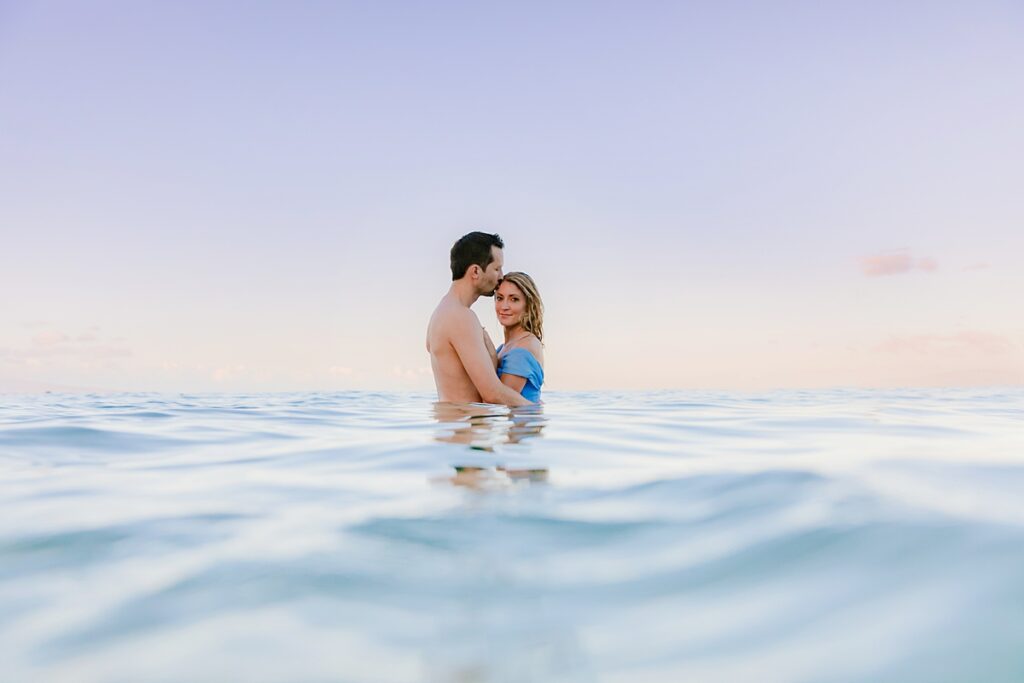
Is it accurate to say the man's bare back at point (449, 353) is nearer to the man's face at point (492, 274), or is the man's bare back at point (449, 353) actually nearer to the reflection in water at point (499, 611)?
the man's face at point (492, 274)

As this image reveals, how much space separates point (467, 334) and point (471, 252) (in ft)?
3.31

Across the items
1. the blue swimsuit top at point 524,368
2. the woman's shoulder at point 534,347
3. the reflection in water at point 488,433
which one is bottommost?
the reflection in water at point 488,433

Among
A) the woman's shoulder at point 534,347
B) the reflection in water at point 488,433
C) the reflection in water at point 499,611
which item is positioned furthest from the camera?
the woman's shoulder at point 534,347

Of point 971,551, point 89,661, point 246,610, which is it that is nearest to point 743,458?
point 971,551

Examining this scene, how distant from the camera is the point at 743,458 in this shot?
3.01m

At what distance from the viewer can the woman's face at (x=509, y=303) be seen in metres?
7.04

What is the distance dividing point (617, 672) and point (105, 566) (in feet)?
4.23

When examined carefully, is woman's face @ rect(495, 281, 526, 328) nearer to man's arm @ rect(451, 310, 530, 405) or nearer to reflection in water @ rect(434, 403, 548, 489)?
man's arm @ rect(451, 310, 530, 405)

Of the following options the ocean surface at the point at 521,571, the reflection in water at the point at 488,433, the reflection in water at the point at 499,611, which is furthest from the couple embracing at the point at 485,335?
the reflection in water at the point at 499,611

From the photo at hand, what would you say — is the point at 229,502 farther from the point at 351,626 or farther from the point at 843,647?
the point at 843,647

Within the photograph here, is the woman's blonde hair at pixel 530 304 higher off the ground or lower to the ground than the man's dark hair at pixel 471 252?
lower

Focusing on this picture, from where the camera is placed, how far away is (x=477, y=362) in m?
6.15

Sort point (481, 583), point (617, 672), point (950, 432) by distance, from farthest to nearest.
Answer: point (950, 432) → point (481, 583) → point (617, 672)

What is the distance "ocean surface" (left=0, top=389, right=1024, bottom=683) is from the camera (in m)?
1.15
